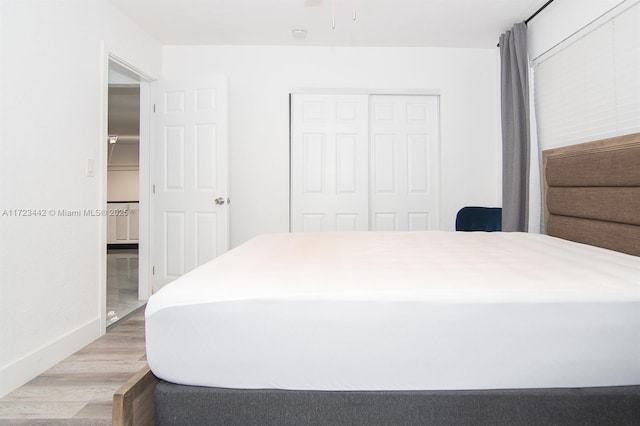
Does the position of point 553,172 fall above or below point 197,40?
below

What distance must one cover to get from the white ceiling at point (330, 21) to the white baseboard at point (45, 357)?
2508 mm

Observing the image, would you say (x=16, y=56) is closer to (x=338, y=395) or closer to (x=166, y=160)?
(x=166, y=160)

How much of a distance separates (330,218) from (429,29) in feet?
6.64

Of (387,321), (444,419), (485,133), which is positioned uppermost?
(485,133)

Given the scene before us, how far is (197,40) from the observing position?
158 inches

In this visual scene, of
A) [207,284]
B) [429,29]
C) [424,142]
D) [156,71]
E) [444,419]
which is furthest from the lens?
[424,142]

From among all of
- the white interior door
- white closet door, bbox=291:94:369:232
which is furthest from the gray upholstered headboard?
the white interior door

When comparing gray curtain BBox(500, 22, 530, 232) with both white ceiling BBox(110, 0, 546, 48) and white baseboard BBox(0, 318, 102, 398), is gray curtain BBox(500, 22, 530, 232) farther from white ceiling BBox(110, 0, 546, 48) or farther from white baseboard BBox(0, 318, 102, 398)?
white baseboard BBox(0, 318, 102, 398)

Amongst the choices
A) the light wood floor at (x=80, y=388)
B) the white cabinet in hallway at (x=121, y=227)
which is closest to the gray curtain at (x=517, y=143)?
the light wood floor at (x=80, y=388)

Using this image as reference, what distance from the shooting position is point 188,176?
390 centimetres

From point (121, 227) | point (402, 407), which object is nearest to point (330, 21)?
point (402, 407)

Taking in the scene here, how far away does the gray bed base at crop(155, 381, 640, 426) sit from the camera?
1.13 meters

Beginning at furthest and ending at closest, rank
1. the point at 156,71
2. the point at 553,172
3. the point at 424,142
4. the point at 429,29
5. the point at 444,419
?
the point at 424,142
the point at 156,71
the point at 429,29
the point at 553,172
the point at 444,419

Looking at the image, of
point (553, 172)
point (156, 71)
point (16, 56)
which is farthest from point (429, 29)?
point (16, 56)
